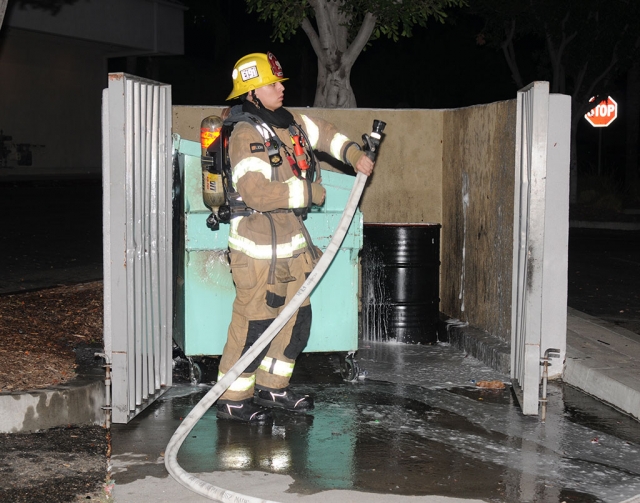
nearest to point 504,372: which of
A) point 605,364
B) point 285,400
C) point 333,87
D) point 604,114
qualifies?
point 605,364

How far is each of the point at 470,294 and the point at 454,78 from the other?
35.9m

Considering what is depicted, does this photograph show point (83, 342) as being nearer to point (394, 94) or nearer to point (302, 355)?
point (302, 355)

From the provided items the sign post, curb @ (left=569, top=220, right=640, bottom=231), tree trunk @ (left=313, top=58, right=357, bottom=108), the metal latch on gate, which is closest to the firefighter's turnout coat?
the metal latch on gate

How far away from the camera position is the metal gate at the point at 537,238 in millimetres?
5098

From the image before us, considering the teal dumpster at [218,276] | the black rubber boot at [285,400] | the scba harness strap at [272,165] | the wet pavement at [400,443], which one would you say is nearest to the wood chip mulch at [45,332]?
the wet pavement at [400,443]

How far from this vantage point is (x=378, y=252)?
7242 mm

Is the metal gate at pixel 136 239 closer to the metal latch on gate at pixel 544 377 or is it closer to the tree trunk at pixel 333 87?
the metal latch on gate at pixel 544 377

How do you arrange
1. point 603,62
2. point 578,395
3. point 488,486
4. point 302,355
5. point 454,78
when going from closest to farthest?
point 488,486
point 578,395
point 302,355
point 603,62
point 454,78

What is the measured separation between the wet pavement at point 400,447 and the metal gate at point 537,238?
30 cm

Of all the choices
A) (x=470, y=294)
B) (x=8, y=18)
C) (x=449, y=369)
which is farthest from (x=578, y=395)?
(x=8, y=18)

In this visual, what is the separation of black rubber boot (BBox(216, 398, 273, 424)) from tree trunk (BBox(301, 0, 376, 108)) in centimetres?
591

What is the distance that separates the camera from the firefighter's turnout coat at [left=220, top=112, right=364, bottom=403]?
16.5 feet

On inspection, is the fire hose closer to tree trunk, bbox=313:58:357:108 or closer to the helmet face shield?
the helmet face shield

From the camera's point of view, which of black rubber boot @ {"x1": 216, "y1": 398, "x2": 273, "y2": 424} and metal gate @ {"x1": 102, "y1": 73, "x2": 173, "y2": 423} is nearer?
metal gate @ {"x1": 102, "y1": 73, "x2": 173, "y2": 423}
